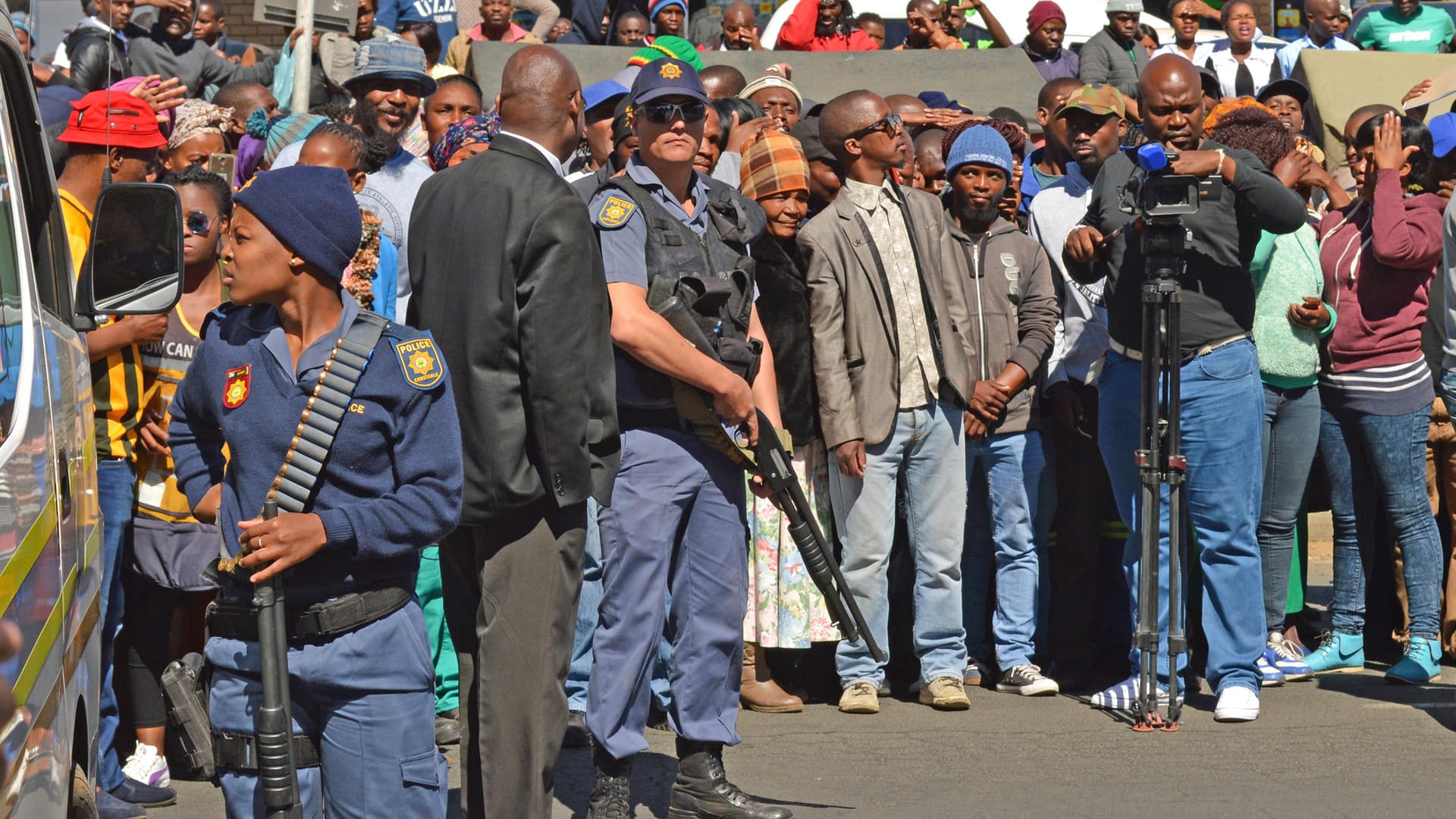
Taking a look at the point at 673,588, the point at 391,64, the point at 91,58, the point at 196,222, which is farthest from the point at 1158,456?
the point at 91,58

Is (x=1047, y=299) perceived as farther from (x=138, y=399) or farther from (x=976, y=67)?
(x=976, y=67)

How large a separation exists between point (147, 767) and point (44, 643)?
9.33ft

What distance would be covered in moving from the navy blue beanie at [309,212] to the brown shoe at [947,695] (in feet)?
12.3

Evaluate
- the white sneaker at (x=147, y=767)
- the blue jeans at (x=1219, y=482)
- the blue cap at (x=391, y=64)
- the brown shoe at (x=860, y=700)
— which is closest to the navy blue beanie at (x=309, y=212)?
the white sneaker at (x=147, y=767)

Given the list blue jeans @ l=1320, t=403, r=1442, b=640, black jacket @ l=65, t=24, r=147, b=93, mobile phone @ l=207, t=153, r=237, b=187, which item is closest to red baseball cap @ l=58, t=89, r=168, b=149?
mobile phone @ l=207, t=153, r=237, b=187

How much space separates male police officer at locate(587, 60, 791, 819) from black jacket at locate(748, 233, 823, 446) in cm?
119

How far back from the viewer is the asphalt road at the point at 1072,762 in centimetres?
539

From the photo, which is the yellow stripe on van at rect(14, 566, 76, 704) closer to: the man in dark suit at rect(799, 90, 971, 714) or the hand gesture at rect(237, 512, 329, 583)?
the hand gesture at rect(237, 512, 329, 583)

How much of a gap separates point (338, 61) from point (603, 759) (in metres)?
6.76

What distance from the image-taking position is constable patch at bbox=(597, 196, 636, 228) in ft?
16.3

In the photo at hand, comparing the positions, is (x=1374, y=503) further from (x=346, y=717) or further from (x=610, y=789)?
(x=346, y=717)

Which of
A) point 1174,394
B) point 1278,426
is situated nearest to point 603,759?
point 1174,394

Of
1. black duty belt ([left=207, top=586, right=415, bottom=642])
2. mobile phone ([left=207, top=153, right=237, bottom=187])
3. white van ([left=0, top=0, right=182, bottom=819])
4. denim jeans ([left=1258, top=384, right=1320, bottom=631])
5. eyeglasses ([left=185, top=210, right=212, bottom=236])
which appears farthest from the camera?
denim jeans ([left=1258, top=384, right=1320, bottom=631])

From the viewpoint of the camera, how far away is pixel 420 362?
3.45 meters
